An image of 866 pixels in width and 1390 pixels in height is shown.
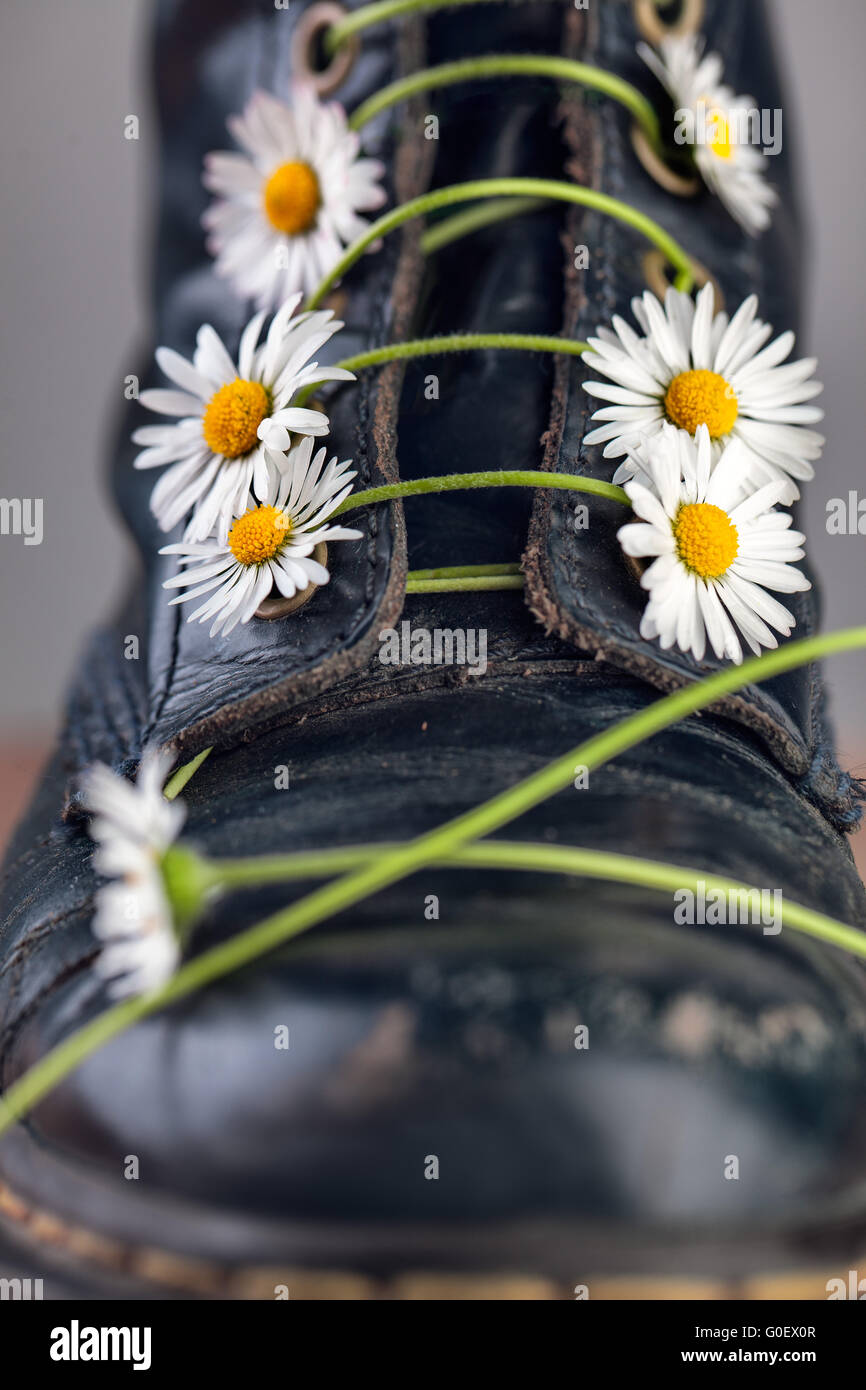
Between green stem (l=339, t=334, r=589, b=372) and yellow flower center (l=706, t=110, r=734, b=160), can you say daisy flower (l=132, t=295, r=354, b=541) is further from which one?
yellow flower center (l=706, t=110, r=734, b=160)

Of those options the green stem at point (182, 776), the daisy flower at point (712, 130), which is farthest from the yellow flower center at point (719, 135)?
the green stem at point (182, 776)

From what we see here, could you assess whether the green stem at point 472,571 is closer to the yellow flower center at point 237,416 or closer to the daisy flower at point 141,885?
the yellow flower center at point 237,416

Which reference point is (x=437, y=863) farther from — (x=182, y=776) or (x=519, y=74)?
(x=519, y=74)

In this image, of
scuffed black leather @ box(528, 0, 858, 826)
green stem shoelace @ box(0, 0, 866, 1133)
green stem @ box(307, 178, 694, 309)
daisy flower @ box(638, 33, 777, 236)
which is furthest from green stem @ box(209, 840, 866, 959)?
daisy flower @ box(638, 33, 777, 236)
